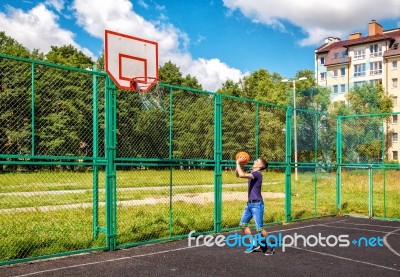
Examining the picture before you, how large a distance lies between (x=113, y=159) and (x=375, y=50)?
6200cm

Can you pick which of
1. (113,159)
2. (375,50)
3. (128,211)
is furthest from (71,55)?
(113,159)

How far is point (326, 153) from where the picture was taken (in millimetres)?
19984

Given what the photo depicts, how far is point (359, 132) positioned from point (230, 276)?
15725 mm

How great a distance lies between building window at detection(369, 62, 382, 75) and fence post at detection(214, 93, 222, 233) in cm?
5743

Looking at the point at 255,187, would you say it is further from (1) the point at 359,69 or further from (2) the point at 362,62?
(1) the point at 359,69

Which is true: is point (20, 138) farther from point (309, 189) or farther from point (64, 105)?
point (309, 189)

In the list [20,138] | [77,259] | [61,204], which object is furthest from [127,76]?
[61,204]

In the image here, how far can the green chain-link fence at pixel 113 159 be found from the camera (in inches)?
322

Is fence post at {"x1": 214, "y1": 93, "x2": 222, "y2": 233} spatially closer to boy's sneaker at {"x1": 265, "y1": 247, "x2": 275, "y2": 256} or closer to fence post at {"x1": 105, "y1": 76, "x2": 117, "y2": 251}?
boy's sneaker at {"x1": 265, "y1": 247, "x2": 275, "y2": 256}

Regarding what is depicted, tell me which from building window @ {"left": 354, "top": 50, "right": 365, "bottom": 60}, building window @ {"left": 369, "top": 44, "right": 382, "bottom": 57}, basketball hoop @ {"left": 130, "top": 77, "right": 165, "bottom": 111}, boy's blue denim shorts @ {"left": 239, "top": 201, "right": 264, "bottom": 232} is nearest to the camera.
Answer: boy's blue denim shorts @ {"left": 239, "top": 201, "right": 264, "bottom": 232}

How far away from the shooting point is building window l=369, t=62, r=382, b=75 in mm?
62378

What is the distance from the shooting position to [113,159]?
8.33 metres

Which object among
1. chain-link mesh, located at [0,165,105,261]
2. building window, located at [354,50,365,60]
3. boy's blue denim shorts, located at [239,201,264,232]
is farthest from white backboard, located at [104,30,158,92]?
building window, located at [354,50,365,60]

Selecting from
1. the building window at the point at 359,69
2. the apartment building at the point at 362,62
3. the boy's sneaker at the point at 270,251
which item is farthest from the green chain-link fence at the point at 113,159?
the building window at the point at 359,69
